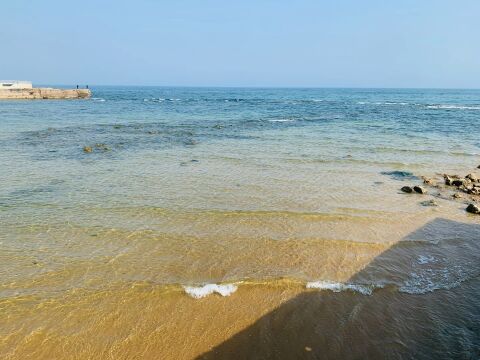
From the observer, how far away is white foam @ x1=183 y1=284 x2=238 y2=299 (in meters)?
6.39

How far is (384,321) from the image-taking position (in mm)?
5695

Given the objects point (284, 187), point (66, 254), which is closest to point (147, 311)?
point (66, 254)

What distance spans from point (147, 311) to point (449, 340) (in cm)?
468

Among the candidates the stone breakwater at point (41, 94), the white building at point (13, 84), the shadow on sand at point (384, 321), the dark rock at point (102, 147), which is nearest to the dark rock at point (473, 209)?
the shadow on sand at point (384, 321)

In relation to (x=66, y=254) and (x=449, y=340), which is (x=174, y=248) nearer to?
(x=66, y=254)

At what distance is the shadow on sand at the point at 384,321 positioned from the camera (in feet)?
16.6

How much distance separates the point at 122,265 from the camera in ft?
24.1

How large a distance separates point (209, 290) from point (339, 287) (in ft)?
7.93

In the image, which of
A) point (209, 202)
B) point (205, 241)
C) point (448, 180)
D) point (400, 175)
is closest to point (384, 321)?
point (205, 241)

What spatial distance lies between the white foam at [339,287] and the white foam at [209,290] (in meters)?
1.47

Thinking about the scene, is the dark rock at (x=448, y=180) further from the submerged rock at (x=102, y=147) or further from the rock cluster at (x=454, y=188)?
the submerged rock at (x=102, y=147)

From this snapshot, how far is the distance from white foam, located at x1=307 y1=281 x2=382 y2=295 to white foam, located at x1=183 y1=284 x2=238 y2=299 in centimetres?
147

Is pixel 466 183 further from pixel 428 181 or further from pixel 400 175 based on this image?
pixel 400 175

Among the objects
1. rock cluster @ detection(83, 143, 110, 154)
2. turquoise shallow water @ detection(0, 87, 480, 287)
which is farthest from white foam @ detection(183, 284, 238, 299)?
rock cluster @ detection(83, 143, 110, 154)
